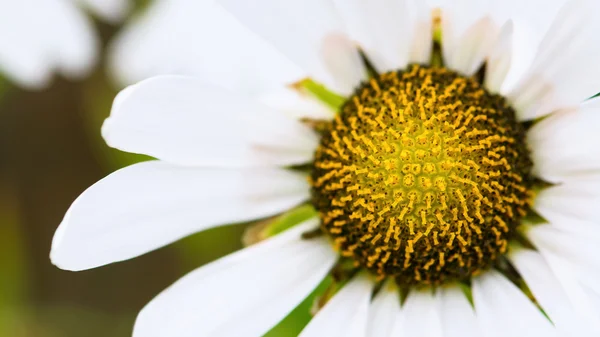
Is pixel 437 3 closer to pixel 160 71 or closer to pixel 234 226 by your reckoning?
pixel 160 71

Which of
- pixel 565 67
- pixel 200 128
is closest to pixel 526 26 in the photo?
pixel 565 67

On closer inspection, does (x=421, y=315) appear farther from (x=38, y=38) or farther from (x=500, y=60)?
(x=38, y=38)

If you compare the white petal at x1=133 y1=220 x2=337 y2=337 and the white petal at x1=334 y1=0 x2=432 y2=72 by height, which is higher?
the white petal at x1=334 y1=0 x2=432 y2=72

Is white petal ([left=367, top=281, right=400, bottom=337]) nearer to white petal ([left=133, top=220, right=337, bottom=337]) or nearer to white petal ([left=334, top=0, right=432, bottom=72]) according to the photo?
white petal ([left=133, top=220, right=337, bottom=337])

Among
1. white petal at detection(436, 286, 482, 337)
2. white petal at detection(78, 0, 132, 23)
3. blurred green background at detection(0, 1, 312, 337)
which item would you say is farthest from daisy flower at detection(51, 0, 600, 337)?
blurred green background at detection(0, 1, 312, 337)

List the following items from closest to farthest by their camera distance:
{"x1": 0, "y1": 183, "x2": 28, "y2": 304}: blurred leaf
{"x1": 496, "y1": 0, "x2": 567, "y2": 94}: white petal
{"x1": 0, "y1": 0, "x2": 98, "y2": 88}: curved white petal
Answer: {"x1": 496, "y1": 0, "x2": 567, "y2": 94}: white petal < {"x1": 0, "y1": 0, "x2": 98, "y2": 88}: curved white petal < {"x1": 0, "y1": 183, "x2": 28, "y2": 304}: blurred leaf

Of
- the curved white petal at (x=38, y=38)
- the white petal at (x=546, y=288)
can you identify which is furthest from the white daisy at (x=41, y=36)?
the white petal at (x=546, y=288)
